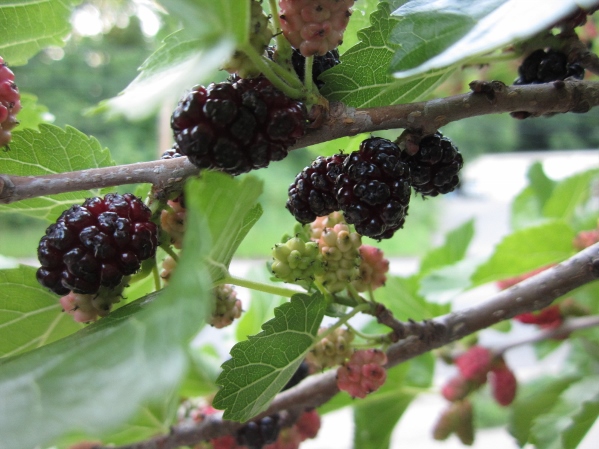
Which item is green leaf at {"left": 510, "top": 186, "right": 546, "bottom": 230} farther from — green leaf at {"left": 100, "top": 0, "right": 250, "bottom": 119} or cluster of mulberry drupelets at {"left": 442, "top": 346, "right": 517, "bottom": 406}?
green leaf at {"left": 100, "top": 0, "right": 250, "bottom": 119}

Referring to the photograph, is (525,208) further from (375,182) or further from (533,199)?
(375,182)

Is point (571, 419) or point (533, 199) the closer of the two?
point (571, 419)

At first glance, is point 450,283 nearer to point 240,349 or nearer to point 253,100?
point 240,349

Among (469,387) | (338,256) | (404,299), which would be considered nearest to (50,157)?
(338,256)

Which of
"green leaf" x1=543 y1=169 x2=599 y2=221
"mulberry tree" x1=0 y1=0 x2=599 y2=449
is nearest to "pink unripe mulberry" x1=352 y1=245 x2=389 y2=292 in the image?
"mulberry tree" x1=0 y1=0 x2=599 y2=449

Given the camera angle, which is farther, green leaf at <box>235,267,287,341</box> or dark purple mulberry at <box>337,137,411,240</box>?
green leaf at <box>235,267,287,341</box>

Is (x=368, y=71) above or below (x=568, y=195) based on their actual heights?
below
